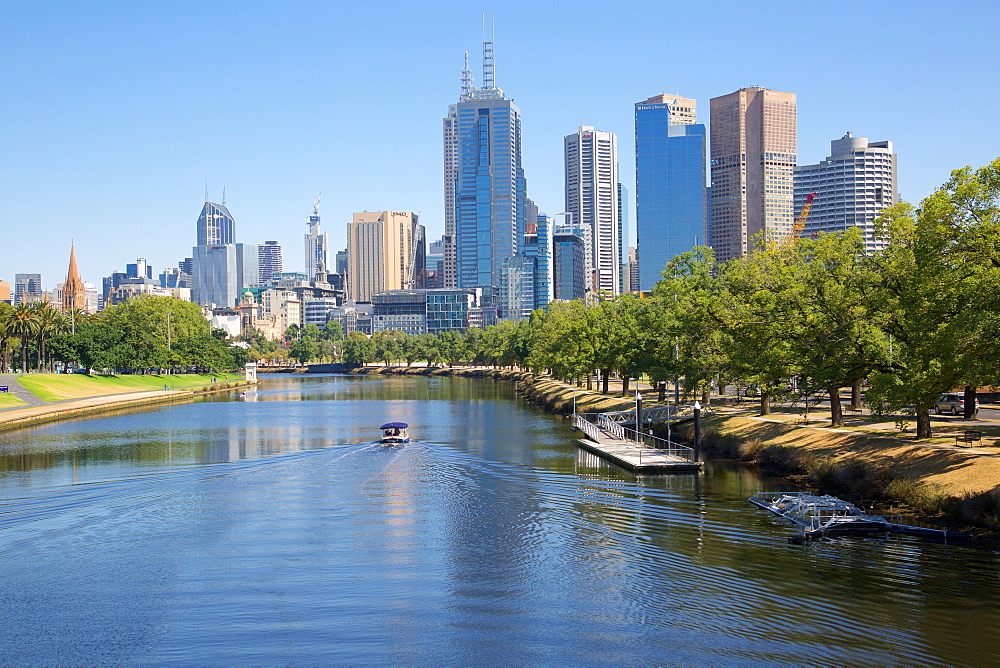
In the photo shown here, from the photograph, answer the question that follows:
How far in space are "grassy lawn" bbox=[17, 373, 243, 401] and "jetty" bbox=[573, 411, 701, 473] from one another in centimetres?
7790

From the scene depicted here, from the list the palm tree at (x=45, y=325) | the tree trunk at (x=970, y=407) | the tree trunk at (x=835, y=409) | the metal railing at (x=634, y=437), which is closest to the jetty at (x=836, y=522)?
the tree trunk at (x=835, y=409)

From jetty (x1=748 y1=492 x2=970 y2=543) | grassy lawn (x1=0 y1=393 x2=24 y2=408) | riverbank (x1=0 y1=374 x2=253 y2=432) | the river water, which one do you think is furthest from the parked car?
grassy lawn (x1=0 y1=393 x2=24 y2=408)

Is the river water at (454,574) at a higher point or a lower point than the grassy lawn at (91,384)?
lower

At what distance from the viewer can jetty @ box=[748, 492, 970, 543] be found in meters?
36.1

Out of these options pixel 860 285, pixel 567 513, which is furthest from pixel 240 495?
pixel 860 285

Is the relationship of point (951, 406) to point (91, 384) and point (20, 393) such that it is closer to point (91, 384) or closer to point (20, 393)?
point (20, 393)

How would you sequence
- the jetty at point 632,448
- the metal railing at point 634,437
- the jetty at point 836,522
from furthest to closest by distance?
the metal railing at point 634,437, the jetty at point 632,448, the jetty at point 836,522

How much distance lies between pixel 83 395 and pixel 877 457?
113393 mm

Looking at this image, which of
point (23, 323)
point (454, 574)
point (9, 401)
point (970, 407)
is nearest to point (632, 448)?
point (970, 407)

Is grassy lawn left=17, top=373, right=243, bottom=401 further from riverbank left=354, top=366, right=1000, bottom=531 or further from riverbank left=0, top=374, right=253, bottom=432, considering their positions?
riverbank left=354, top=366, right=1000, bottom=531

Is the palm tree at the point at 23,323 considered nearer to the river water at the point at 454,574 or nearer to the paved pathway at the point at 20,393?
the paved pathway at the point at 20,393

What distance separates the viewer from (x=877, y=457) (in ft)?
150

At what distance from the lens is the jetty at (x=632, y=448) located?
55.7 m

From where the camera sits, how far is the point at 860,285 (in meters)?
50.3
